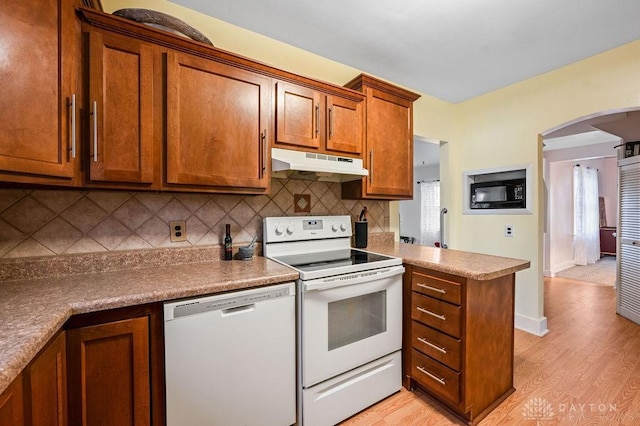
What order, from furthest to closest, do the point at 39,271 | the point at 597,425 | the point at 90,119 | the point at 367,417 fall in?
the point at 367,417 < the point at 597,425 < the point at 39,271 < the point at 90,119

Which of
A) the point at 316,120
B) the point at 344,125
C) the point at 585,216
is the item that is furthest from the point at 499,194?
the point at 585,216

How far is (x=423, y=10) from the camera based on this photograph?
1.74m

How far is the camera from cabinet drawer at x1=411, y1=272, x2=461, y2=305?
1519 mm

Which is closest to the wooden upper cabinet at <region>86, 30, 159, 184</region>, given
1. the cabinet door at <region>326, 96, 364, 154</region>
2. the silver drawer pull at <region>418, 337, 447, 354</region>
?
the cabinet door at <region>326, 96, 364, 154</region>

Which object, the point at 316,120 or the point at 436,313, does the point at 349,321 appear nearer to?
the point at 436,313

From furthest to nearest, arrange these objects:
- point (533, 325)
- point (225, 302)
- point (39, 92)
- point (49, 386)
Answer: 1. point (533, 325)
2. point (225, 302)
3. point (39, 92)
4. point (49, 386)

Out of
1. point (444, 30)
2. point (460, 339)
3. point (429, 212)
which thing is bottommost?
point (460, 339)

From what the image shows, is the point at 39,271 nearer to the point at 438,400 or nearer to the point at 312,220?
the point at 312,220

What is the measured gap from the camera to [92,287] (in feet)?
3.88

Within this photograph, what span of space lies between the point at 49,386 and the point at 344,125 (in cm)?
196

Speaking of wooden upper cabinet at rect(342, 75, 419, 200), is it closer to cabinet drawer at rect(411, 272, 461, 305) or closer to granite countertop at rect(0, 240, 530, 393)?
granite countertop at rect(0, 240, 530, 393)

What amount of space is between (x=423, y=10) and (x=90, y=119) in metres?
1.98

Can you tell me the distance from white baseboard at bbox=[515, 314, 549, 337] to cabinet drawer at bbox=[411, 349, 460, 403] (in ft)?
5.64

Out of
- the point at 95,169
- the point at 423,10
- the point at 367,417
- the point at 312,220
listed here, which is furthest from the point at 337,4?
the point at 367,417
